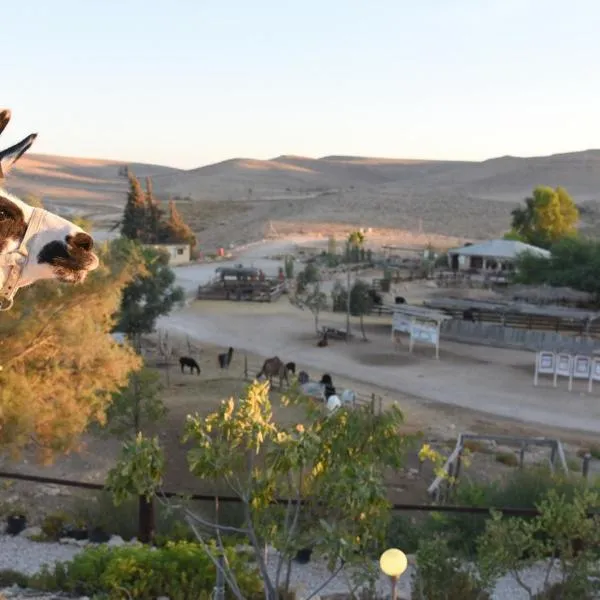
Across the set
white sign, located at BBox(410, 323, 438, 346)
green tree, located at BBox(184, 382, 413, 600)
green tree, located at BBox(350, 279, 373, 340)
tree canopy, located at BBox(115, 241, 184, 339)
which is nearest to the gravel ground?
green tree, located at BBox(184, 382, 413, 600)

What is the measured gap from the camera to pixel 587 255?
40625 millimetres

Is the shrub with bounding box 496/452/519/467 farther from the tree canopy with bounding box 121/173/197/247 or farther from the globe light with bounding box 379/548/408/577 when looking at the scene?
the tree canopy with bounding box 121/173/197/247

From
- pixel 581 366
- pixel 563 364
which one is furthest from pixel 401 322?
pixel 581 366

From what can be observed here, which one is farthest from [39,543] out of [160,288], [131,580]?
[160,288]

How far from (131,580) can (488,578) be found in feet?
10.6

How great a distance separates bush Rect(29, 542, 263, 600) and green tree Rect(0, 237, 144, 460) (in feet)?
12.8

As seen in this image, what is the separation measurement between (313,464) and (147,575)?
226cm

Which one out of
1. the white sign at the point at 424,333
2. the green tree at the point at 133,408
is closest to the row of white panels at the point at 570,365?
the white sign at the point at 424,333

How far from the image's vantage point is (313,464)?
21.7 ft

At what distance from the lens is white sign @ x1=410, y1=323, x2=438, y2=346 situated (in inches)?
1166

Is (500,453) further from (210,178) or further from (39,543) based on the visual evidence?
(210,178)

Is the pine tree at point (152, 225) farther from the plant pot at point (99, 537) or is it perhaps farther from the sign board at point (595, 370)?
the plant pot at point (99, 537)

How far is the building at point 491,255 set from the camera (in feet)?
163

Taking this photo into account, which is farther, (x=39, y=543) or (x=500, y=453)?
(x=500, y=453)
